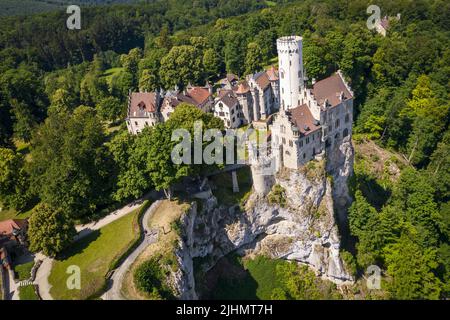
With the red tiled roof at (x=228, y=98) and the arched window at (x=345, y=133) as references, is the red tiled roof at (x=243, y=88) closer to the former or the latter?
the red tiled roof at (x=228, y=98)

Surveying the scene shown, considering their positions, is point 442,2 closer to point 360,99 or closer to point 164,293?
point 360,99

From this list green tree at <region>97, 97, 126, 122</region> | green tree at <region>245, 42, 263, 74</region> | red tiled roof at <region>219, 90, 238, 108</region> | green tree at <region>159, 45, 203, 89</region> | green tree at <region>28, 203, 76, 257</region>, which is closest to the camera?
green tree at <region>28, 203, 76, 257</region>

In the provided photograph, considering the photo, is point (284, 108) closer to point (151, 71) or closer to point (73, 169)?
point (73, 169)

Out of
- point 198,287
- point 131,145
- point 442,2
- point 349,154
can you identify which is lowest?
point 198,287

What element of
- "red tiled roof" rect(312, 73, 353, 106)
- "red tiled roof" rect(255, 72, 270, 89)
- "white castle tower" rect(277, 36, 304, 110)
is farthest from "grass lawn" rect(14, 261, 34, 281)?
"red tiled roof" rect(255, 72, 270, 89)

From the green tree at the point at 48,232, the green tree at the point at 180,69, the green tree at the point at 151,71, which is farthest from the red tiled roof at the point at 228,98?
the green tree at the point at 48,232

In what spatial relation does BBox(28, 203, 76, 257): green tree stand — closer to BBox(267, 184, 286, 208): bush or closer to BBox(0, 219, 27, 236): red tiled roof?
BBox(0, 219, 27, 236): red tiled roof

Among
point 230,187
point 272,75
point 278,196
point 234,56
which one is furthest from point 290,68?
point 234,56
